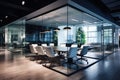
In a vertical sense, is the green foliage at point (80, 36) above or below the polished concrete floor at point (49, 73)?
above

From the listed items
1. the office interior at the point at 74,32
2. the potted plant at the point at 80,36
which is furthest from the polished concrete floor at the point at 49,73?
the potted plant at the point at 80,36

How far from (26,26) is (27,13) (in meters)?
2.49

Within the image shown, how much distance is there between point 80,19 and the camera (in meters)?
6.91

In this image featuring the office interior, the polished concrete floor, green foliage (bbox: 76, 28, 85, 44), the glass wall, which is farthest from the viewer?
the glass wall

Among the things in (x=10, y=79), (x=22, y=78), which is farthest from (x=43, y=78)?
(x=10, y=79)

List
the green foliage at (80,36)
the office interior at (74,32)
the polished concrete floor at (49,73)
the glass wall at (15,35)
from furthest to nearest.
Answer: the glass wall at (15,35) < the office interior at (74,32) < the green foliage at (80,36) < the polished concrete floor at (49,73)

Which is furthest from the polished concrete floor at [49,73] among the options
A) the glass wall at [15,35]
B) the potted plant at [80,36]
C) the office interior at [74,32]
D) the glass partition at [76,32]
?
the glass wall at [15,35]

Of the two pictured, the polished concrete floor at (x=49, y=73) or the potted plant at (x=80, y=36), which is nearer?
the polished concrete floor at (x=49, y=73)

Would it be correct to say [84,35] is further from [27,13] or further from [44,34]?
[27,13]

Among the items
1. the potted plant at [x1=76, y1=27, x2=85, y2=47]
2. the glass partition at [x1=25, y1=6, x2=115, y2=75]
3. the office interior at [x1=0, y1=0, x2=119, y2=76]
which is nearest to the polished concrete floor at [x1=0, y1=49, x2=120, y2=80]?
the office interior at [x1=0, y1=0, x2=119, y2=76]

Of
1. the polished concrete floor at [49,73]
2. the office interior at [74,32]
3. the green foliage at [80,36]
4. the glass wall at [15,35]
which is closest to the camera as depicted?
the polished concrete floor at [49,73]

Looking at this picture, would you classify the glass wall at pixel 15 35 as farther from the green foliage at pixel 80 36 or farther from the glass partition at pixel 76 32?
the green foliage at pixel 80 36

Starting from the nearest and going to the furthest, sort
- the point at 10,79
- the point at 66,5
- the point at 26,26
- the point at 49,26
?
1. the point at 10,79
2. the point at 66,5
3. the point at 49,26
4. the point at 26,26

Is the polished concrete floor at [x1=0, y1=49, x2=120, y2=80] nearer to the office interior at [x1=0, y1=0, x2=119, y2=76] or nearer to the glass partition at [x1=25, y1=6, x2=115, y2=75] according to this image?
the office interior at [x1=0, y1=0, x2=119, y2=76]
